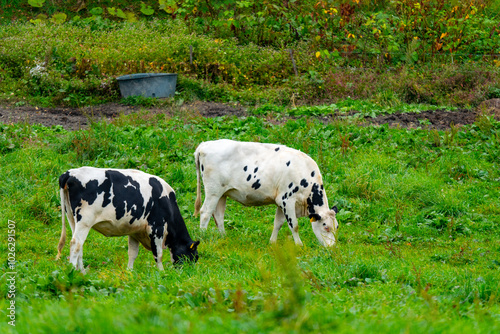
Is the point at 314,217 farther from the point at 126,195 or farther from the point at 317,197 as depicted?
the point at 126,195

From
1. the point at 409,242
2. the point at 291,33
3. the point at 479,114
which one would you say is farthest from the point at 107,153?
the point at 291,33

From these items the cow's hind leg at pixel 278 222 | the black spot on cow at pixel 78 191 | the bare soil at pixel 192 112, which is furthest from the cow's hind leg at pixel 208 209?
the bare soil at pixel 192 112

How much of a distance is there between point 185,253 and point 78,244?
4.61 ft

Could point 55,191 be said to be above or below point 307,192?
below

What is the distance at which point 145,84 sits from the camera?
16609 mm

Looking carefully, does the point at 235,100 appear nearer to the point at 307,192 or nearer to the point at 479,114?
the point at 479,114

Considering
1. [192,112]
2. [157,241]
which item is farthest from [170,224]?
[192,112]

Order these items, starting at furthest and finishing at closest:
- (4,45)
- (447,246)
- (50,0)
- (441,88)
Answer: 1. (50,0)
2. (4,45)
3. (441,88)
4. (447,246)

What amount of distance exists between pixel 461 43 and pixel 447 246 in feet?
45.1

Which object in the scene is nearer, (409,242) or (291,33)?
(409,242)

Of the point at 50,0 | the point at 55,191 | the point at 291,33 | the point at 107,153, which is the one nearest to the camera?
the point at 55,191

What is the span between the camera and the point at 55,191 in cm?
996

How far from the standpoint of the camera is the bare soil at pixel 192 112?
1399 centimetres

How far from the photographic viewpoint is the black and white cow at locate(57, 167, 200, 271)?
7000 millimetres
